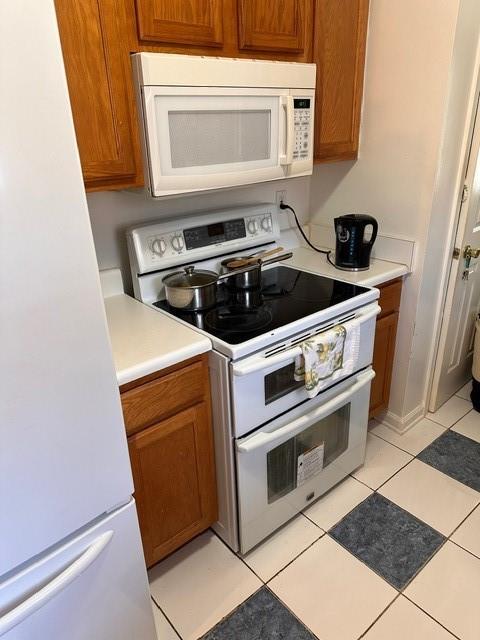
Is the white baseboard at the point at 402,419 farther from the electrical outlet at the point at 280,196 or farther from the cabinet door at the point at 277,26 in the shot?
the cabinet door at the point at 277,26

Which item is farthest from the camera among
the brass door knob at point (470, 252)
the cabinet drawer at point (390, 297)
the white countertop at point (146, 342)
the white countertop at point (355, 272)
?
the brass door knob at point (470, 252)

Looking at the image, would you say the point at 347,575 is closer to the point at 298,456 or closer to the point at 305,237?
the point at 298,456

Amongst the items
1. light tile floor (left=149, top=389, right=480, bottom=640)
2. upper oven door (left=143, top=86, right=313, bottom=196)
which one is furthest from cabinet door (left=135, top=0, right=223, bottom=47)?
light tile floor (left=149, top=389, right=480, bottom=640)

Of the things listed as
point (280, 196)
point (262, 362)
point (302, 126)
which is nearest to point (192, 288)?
point (262, 362)

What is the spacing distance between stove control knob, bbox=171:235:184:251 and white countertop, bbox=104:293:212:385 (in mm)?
268

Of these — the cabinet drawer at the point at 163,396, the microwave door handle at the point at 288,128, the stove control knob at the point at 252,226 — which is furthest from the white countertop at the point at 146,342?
the microwave door handle at the point at 288,128

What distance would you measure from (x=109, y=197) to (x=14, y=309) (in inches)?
38.3

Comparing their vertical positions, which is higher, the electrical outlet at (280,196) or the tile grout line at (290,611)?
the electrical outlet at (280,196)

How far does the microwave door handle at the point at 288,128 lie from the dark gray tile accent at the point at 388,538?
1425 millimetres

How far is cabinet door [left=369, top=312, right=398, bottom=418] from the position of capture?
200 centimetres

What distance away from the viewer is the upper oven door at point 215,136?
1.30 meters

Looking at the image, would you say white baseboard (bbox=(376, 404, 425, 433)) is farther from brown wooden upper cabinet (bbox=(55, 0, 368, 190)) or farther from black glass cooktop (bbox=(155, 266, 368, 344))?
brown wooden upper cabinet (bbox=(55, 0, 368, 190))

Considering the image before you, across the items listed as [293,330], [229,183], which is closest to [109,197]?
[229,183]

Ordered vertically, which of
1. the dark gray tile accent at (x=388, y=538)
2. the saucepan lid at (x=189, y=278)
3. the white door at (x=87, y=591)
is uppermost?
the saucepan lid at (x=189, y=278)
